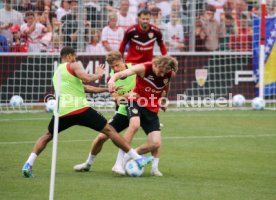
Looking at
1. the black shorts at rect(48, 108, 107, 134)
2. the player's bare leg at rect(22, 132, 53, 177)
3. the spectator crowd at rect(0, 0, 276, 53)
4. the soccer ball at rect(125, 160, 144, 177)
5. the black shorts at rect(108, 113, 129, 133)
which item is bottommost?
the soccer ball at rect(125, 160, 144, 177)

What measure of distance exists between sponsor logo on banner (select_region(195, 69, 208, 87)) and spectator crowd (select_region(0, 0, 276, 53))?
76cm

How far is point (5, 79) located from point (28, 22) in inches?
67.5

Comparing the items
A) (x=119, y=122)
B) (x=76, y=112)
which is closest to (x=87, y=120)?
(x=76, y=112)

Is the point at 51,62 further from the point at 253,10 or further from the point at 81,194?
the point at 81,194

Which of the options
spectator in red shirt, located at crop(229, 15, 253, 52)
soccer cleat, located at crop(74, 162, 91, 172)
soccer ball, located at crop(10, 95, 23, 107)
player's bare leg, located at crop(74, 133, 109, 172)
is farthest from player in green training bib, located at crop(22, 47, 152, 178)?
spectator in red shirt, located at crop(229, 15, 253, 52)

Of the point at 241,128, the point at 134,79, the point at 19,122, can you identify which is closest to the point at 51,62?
the point at 19,122

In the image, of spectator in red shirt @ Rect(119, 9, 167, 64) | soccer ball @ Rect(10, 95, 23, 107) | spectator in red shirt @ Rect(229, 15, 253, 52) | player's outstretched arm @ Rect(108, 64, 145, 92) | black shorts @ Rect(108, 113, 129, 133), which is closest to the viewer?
player's outstretched arm @ Rect(108, 64, 145, 92)

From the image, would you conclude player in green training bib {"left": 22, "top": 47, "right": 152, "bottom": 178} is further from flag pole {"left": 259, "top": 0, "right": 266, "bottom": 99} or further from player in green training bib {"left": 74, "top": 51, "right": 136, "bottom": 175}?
flag pole {"left": 259, "top": 0, "right": 266, "bottom": 99}

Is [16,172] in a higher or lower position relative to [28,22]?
lower

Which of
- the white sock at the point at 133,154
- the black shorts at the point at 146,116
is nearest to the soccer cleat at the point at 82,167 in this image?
the white sock at the point at 133,154

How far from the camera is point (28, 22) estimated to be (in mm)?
20844

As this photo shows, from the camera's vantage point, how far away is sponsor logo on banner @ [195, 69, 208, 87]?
70.3 feet

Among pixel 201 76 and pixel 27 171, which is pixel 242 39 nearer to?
pixel 201 76

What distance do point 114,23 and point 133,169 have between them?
10.4 metres
